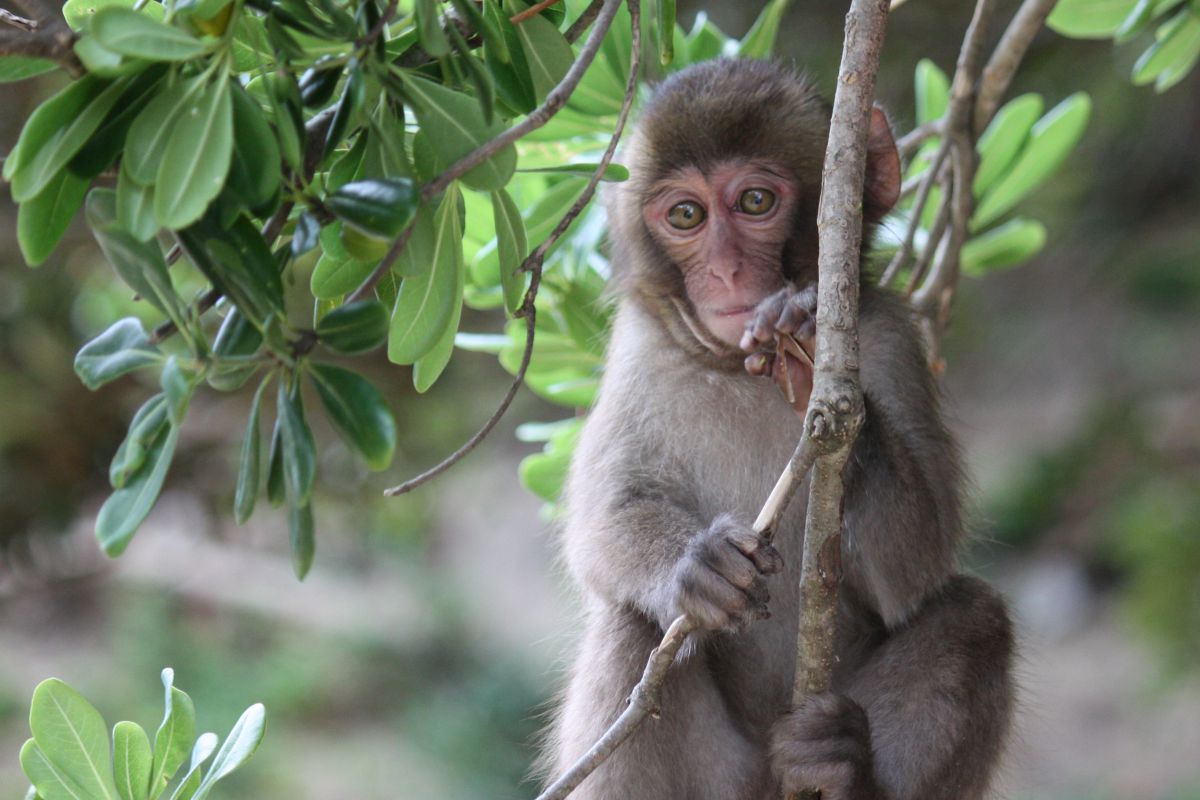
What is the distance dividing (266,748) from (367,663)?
4.94ft

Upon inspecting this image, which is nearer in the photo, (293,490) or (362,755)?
(293,490)

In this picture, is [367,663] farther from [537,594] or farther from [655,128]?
[655,128]

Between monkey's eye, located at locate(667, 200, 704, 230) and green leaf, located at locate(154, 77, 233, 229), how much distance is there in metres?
1.94

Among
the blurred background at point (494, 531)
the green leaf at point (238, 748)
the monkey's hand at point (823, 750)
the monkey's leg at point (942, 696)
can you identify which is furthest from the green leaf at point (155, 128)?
the blurred background at point (494, 531)

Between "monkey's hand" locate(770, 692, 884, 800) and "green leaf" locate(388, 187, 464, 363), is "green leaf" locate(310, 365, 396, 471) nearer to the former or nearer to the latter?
"green leaf" locate(388, 187, 464, 363)

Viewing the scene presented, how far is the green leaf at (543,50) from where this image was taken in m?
Result: 2.48

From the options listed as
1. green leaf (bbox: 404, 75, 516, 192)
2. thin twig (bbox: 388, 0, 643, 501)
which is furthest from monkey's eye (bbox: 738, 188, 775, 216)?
green leaf (bbox: 404, 75, 516, 192)

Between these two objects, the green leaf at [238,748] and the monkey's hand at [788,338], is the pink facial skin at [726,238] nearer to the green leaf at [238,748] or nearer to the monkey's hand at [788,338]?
the monkey's hand at [788,338]

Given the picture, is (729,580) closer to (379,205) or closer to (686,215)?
(686,215)

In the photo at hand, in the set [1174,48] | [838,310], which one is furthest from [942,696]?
[1174,48]

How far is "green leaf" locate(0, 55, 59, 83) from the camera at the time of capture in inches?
80.2

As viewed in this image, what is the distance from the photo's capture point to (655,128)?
3.69 metres

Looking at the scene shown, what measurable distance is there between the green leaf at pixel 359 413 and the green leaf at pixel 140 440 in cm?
23

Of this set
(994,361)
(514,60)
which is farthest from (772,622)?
(994,361)
